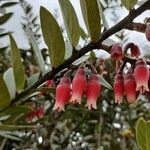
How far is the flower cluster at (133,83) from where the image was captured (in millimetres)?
1281

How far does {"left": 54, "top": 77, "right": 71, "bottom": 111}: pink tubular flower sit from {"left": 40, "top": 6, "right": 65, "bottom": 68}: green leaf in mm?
57

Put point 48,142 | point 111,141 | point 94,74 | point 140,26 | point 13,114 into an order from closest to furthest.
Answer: point 140,26, point 94,74, point 13,114, point 48,142, point 111,141

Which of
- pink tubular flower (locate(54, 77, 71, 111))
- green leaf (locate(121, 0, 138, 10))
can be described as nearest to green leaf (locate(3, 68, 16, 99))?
pink tubular flower (locate(54, 77, 71, 111))

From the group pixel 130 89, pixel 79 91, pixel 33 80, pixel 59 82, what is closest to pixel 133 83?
pixel 130 89

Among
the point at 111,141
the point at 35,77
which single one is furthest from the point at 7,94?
the point at 111,141

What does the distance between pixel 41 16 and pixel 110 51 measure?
0.64 feet

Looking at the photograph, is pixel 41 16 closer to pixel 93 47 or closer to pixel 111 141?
pixel 93 47

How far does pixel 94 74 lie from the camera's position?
139 cm

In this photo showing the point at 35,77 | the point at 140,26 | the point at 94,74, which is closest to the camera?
the point at 140,26

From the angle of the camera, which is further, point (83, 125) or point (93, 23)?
point (83, 125)

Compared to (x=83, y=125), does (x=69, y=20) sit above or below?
above

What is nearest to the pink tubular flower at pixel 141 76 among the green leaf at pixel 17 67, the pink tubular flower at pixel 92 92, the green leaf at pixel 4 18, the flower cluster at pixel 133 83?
the flower cluster at pixel 133 83

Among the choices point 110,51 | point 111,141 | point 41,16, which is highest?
point 41,16

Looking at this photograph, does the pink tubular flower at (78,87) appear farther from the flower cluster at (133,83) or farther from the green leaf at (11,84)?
the green leaf at (11,84)
